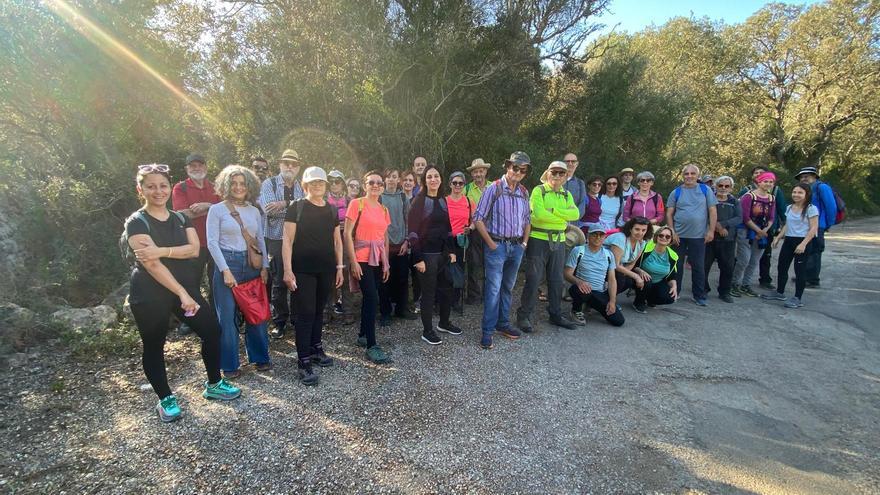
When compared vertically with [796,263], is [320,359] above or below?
below

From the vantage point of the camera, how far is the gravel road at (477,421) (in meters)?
2.67

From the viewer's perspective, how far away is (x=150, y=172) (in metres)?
3.03

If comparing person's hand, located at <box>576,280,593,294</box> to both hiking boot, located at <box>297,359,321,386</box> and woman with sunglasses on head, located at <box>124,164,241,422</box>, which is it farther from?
woman with sunglasses on head, located at <box>124,164,241,422</box>

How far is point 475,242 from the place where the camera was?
6.39 metres

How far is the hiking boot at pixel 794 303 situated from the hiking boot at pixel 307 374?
23.0 feet

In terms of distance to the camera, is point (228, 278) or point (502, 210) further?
point (502, 210)

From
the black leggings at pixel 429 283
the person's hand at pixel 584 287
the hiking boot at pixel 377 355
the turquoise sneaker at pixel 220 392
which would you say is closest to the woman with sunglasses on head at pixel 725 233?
the person's hand at pixel 584 287

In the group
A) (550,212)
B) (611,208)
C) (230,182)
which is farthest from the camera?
(611,208)

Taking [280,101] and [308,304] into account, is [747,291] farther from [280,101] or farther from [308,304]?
[280,101]

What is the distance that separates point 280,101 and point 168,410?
17.4 feet

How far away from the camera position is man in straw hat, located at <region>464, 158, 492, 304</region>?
600 centimetres

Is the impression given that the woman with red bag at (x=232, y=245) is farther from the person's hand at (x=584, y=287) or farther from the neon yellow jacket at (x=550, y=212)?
the person's hand at (x=584, y=287)

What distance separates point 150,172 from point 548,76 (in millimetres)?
9225

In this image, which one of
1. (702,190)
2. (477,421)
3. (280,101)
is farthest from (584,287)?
(280,101)
